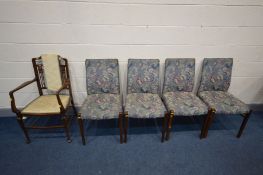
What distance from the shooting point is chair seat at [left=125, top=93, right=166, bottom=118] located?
1.70 m

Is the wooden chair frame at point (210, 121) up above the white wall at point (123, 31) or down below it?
below

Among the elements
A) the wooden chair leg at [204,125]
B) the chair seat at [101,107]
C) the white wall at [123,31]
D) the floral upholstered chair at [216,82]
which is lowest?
the wooden chair leg at [204,125]

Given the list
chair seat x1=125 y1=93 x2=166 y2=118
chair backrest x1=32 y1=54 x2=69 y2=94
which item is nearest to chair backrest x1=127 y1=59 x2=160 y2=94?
chair seat x1=125 y1=93 x2=166 y2=118

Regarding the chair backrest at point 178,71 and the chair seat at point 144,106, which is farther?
the chair backrest at point 178,71

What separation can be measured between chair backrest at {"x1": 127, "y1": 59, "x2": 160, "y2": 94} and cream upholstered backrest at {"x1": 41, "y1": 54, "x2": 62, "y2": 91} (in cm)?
81

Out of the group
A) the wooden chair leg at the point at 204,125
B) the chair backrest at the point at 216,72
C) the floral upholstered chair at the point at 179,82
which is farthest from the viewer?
the chair backrest at the point at 216,72

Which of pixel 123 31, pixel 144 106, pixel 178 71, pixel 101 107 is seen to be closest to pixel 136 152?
pixel 144 106

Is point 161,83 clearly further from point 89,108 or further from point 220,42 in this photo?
point 89,108

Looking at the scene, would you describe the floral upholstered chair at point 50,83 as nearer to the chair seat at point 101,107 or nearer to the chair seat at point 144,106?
the chair seat at point 101,107

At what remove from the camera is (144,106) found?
1.77 metres

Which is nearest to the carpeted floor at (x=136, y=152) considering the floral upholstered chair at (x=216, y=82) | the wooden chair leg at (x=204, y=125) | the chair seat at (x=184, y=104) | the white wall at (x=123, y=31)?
the wooden chair leg at (x=204, y=125)

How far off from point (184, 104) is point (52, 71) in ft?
4.97

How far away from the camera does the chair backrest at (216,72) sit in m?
2.04

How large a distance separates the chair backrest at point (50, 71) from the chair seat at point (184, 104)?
4.05 feet
